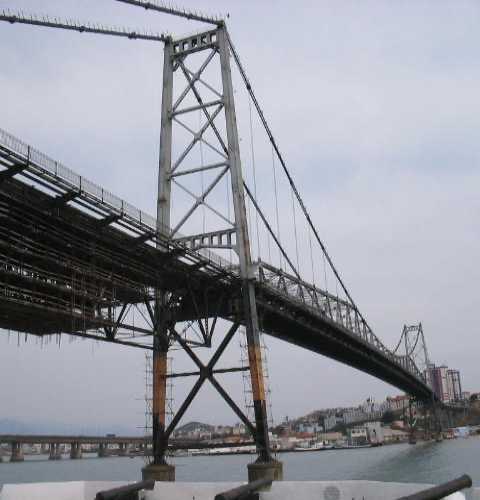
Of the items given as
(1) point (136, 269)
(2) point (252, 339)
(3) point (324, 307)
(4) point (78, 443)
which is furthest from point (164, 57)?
(4) point (78, 443)

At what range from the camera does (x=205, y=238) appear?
31.8m

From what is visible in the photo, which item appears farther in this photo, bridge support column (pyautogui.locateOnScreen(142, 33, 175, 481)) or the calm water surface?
the calm water surface

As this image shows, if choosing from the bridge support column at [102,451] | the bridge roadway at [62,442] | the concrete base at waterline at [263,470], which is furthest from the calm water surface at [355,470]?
the bridge support column at [102,451]

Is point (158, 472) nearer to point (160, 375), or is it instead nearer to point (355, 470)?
point (160, 375)

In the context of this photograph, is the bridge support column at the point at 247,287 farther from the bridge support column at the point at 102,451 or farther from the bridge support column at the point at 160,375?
the bridge support column at the point at 102,451

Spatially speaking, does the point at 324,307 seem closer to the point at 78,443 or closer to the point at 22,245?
the point at 22,245

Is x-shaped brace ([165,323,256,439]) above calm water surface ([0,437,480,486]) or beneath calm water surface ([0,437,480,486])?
above

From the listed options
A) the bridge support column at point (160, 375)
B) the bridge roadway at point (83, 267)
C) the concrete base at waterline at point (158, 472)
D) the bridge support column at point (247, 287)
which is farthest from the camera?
the bridge support column at point (160, 375)

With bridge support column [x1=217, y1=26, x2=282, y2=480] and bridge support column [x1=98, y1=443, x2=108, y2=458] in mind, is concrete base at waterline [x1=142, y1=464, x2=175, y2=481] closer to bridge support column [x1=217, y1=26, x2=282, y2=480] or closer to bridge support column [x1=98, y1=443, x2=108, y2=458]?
bridge support column [x1=217, y1=26, x2=282, y2=480]

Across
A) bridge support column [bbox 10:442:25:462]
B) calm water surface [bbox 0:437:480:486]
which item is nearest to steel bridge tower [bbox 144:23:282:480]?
calm water surface [bbox 0:437:480:486]

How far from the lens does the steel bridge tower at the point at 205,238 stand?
28344 millimetres

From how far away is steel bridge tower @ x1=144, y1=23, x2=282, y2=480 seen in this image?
28344 millimetres

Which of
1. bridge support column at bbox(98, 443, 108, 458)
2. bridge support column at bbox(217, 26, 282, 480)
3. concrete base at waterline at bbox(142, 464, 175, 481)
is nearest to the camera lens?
bridge support column at bbox(217, 26, 282, 480)

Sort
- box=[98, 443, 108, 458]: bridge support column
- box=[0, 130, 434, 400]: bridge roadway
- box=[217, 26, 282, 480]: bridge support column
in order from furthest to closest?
box=[98, 443, 108, 458]: bridge support column < box=[217, 26, 282, 480]: bridge support column < box=[0, 130, 434, 400]: bridge roadway
